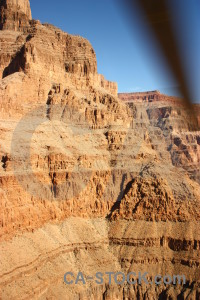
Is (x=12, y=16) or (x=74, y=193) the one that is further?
(x=12, y=16)

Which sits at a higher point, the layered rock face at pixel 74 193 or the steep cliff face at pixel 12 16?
the steep cliff face at pixel 12 16

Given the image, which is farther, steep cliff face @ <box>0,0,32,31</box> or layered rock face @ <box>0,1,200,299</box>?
steep cliff face @ <box>0,0,32,31</box>

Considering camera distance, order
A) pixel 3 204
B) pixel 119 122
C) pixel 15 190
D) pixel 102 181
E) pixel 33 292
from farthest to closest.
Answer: pixel 119 122
pixel 102 181
pixel 15 190
pixel 3 204
pixel 33 292

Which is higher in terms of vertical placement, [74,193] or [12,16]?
[12,16]

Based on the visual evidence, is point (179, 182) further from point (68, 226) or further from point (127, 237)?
point (68, 226)

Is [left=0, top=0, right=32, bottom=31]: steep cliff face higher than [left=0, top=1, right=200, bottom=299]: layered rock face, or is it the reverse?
[left=0, top=0, right=32, bottom=31]: steep cliff face

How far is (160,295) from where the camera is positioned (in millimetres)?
44438

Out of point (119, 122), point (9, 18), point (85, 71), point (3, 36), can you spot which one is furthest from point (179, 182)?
point (9, 18)

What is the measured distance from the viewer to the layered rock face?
42344 mm

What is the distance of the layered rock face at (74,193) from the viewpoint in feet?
139

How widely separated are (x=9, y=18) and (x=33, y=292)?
209ft

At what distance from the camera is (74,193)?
53.6m

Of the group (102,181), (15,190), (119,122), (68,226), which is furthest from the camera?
(119,122)

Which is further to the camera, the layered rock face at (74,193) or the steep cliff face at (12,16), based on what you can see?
the steep cliff face at (12,16)
